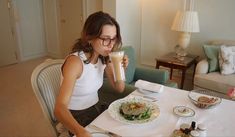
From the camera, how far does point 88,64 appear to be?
1.38 m

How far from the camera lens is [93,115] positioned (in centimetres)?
150

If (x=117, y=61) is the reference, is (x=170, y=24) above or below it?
above

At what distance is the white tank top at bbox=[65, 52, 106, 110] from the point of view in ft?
4.45

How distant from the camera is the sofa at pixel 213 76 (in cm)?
264

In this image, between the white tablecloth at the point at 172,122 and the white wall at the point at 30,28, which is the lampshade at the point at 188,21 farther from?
the white wall at the point at 30,28

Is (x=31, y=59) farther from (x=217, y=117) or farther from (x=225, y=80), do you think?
(x=217, y=117)

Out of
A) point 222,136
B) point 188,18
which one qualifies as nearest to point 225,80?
point 188,18

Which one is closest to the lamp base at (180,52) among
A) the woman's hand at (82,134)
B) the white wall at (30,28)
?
the woman's hand at (82,134)

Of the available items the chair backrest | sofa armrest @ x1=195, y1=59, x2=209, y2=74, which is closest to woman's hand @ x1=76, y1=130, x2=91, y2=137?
the chair backrest

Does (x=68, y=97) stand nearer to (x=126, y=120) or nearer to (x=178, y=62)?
(x=126, y=120)

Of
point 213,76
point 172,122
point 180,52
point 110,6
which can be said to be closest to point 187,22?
point 180,52

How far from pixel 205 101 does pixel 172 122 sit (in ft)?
1.02

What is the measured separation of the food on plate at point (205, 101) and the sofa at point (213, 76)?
4.18 ft

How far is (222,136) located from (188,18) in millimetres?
2254
